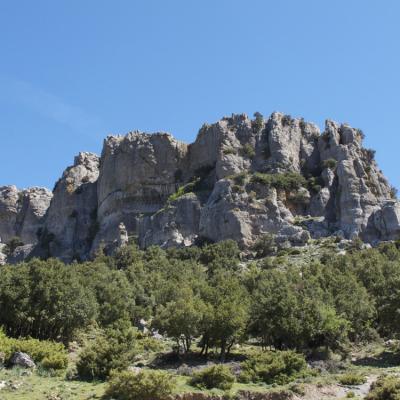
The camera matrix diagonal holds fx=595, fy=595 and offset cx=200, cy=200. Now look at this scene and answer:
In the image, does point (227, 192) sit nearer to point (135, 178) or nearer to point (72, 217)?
point (135, 178)

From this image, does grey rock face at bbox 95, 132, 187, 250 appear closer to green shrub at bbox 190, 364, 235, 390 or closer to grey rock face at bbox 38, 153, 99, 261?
grey rock face at bbox 38, 153, 99, 261

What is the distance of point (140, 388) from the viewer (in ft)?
100.0

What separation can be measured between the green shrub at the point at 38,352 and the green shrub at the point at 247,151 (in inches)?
2770

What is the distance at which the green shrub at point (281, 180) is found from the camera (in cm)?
9825

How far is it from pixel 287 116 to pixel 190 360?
248ft

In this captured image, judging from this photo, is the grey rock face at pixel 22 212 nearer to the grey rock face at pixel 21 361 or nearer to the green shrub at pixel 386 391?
the grey rock face at pixel 21 361

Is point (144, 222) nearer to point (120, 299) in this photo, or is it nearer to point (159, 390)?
point (120, 299)

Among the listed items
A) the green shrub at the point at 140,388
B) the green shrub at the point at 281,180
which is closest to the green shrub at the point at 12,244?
the green shrub at the point at 281,180

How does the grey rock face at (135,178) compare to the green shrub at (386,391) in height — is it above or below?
above

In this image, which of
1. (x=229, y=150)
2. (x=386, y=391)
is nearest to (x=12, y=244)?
(x=229, y=150)

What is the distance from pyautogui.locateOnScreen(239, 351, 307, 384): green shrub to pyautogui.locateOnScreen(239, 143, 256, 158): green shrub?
229 feet

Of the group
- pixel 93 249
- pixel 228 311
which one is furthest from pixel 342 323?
pixel 93 249

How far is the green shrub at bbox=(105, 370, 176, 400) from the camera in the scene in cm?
3038

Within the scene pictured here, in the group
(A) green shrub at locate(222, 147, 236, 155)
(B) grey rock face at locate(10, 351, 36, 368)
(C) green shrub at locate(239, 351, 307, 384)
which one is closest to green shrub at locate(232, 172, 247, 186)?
(A) green shrub at locate(222, 147, 236, 155)
